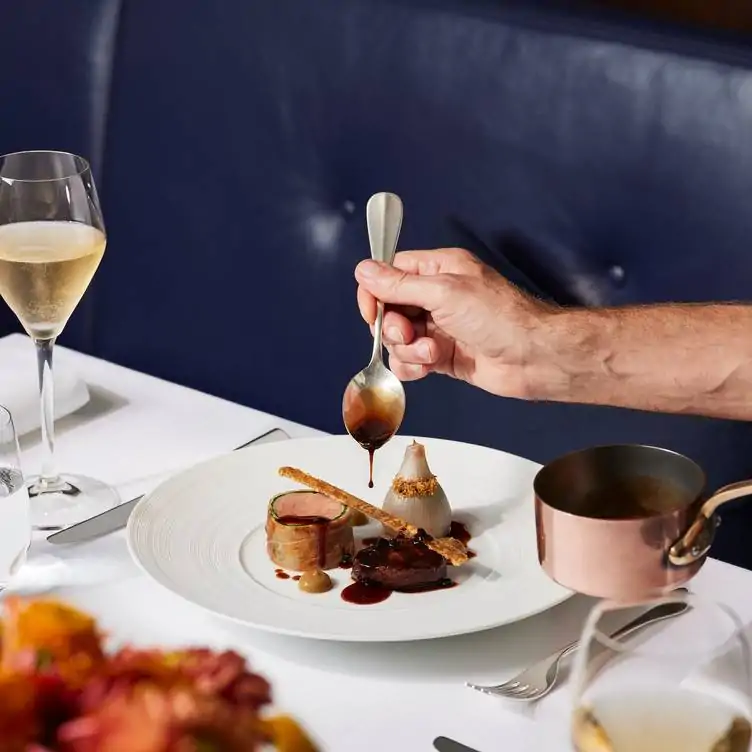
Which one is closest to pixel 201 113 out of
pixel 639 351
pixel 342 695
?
pixel 639 351

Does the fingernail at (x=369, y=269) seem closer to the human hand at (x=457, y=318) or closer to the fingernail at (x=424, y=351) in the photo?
the human hand at (x=457, y=318)

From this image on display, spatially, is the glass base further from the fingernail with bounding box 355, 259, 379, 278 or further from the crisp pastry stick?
the fingernail with bounding box 355, 259, 379, 278

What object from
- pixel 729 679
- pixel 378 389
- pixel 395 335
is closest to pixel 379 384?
pixel 378 389

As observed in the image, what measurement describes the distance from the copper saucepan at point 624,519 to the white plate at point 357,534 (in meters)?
0.12

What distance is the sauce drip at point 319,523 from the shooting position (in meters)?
1.04

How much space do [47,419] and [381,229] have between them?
359mm

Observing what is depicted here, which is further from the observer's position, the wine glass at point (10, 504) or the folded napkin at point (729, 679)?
the wine glass at point (10, 504)

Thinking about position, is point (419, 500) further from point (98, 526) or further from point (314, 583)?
point (98, 526)

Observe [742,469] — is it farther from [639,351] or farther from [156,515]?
[156,515]

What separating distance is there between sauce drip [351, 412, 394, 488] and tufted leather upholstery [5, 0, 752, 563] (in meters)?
0.42

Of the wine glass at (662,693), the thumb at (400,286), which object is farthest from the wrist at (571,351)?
the wine glass at (662,693)

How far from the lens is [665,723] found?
64 centimetres

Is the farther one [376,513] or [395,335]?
[395,335]

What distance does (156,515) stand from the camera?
3.65ft
